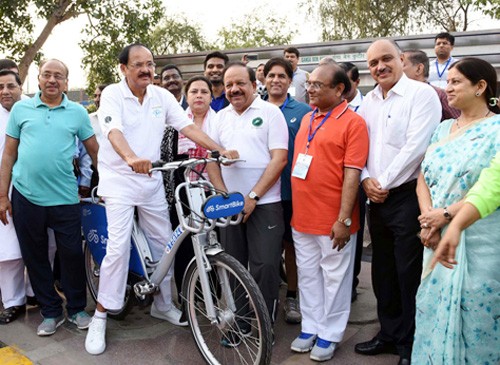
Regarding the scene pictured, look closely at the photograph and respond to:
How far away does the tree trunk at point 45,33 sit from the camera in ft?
39.8

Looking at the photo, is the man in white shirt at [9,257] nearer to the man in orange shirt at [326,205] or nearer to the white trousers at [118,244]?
the white trousers at [118,244]

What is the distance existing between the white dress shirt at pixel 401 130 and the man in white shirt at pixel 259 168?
60 cm

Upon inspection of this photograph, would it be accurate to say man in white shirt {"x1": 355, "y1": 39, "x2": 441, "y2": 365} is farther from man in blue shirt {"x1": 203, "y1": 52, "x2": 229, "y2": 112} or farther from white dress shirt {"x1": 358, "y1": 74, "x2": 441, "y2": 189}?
man in blue shirt {"x1": 203, "y1": 52, "x2": 229, "y2": 112}

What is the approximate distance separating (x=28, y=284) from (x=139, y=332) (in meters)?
1.20

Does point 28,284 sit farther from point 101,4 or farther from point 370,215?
point 101,4

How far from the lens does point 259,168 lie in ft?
10.5

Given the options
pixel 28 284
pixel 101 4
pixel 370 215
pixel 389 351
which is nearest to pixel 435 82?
pixel 370 215

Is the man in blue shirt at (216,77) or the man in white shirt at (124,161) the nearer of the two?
the man in white shirt at (124,161)

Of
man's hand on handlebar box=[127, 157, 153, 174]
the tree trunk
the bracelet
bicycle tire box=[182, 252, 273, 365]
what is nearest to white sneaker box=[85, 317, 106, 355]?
bicycle tire box=[182, 252, 273, 365]

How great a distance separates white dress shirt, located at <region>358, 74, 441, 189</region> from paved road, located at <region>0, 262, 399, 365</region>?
1216mm

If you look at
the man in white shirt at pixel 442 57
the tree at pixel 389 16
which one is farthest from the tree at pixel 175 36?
the man in white shirt at pixel 442 57

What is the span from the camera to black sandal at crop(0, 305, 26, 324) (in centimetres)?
372

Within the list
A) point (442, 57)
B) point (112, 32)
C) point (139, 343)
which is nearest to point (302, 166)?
point (139, 343)

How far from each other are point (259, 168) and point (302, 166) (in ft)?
1.07
